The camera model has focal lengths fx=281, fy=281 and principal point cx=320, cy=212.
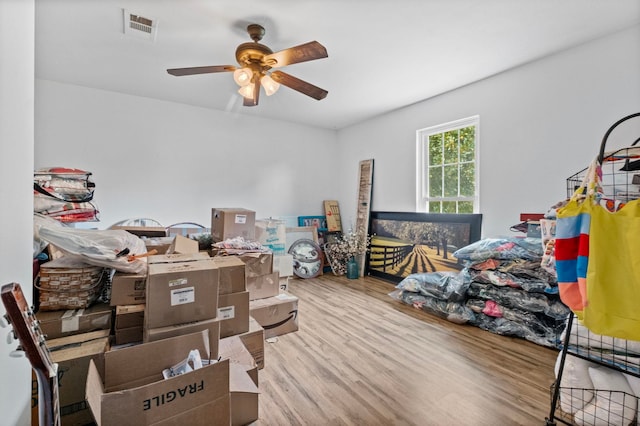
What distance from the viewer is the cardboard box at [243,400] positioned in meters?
1.35

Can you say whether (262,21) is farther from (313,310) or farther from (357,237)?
(357,237)

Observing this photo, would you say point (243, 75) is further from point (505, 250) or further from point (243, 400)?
point (505, 250)

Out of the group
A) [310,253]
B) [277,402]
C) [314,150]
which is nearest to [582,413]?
[277,402]

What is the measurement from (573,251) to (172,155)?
14.2 ft

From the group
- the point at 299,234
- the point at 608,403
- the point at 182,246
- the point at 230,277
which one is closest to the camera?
the point at 608,403

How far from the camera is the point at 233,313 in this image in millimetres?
1837

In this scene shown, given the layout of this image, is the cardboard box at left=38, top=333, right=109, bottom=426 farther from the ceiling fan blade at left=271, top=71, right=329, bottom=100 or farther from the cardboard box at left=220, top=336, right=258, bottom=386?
the ceiling fan blade at left=271, top=71, right=329, bottom=100

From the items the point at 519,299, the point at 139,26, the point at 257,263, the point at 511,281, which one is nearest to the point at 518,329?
the point at 519,299

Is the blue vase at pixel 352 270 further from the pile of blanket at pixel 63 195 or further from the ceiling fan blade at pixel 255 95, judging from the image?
the pile of blanket at pixel 63 195

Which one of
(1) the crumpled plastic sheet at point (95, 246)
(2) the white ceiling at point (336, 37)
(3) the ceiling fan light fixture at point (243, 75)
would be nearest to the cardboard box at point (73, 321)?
(1) the crumpled plastic sheet at point (95, 246)

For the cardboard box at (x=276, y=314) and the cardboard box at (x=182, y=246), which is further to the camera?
the cardboard box at (x=276, y=314)

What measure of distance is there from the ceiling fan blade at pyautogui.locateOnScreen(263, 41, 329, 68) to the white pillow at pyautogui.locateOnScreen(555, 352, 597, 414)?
A: 2.32m

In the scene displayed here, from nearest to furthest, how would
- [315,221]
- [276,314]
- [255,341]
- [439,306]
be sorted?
[255,341]
[276,314]
[439,306]
[315,221]

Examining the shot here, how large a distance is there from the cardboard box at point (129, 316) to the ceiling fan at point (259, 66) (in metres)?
1.72
